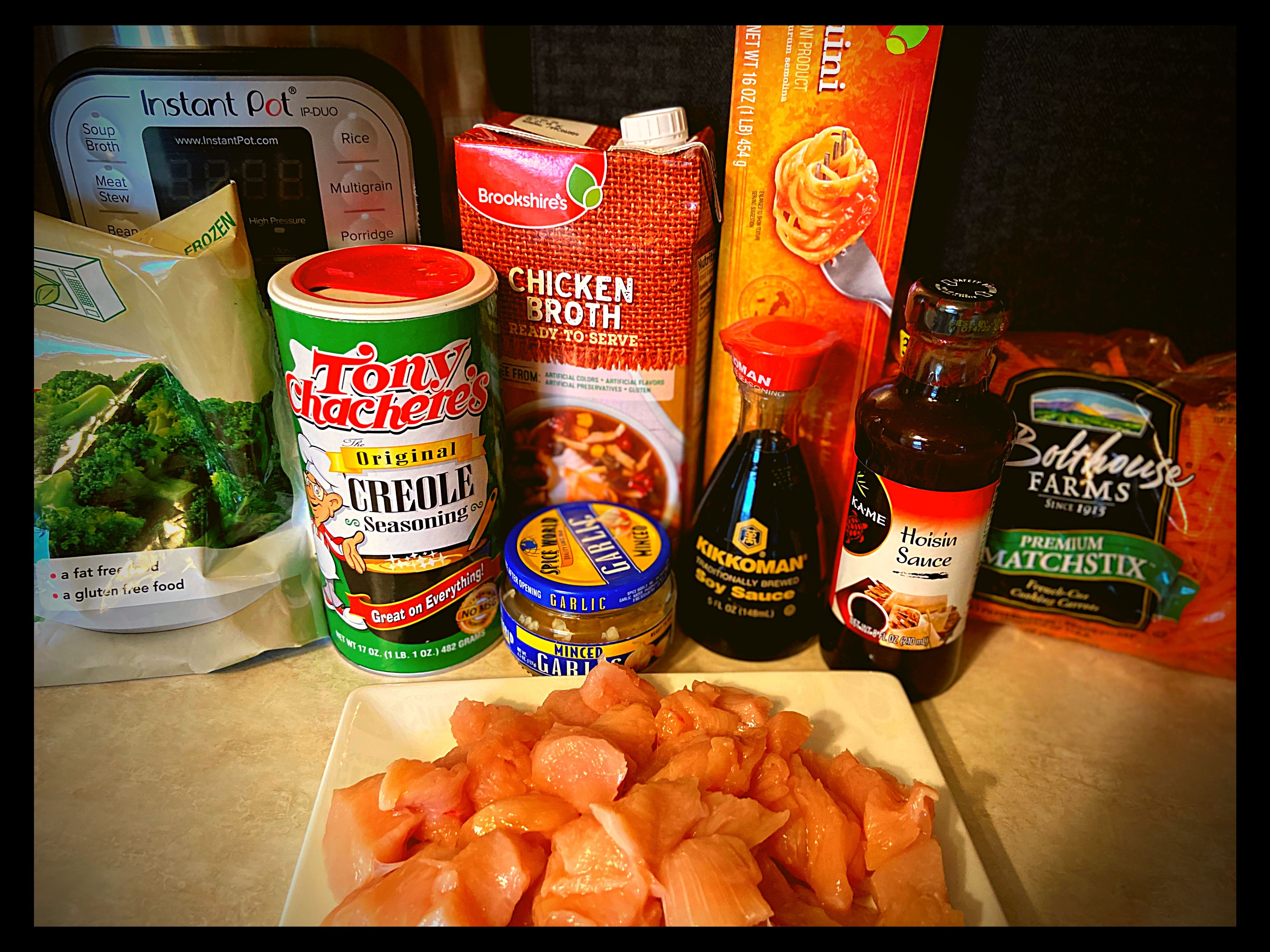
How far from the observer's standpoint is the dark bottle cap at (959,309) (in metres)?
0.71

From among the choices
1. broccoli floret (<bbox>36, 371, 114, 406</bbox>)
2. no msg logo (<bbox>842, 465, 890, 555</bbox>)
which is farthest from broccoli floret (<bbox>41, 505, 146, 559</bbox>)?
no msg logo (<bbox>842, 465, 890, 555</bbox>)

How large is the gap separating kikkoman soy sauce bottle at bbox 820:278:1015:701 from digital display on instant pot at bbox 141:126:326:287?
63 centimetres

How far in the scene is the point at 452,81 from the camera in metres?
0.91

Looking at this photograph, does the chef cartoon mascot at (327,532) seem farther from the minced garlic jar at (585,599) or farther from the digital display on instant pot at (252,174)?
the digital display on instant pot at (252,174)

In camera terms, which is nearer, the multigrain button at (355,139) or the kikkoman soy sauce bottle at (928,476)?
the kikkoman soy sauce bottle at (928,476)

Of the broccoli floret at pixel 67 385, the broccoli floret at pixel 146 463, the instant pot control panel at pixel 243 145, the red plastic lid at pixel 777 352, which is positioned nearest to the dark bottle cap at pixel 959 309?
the red plastic lid at pixel 777 352

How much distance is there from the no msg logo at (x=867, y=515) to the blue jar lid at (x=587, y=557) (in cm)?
20

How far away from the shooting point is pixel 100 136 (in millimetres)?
827

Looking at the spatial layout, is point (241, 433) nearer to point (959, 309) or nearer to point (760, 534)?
point (760, 534)

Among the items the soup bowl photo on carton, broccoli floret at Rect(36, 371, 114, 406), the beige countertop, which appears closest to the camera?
the beige countertop

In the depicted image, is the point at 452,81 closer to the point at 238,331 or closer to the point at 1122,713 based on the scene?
the point at 238,331

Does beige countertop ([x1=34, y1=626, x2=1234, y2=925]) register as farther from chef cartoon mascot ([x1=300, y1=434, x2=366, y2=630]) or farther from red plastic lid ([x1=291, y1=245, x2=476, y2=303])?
red plastic lid ([x1=291, y1=245, x2=476, y2=303])

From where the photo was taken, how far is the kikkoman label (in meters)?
0.77

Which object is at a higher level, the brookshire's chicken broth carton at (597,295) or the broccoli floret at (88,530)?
the brookshire's chicken broth carton at (597,295)
